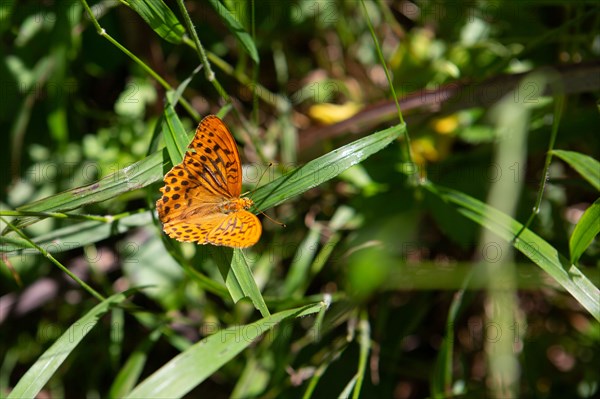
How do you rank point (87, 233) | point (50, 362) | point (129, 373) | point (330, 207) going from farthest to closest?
point (330, 207)
point (129, 373)
point (87, 233)
point (50, 362)

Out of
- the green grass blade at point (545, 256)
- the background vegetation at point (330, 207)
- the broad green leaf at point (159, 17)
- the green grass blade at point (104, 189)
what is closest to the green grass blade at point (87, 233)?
the background vegetation at point (330, 207)

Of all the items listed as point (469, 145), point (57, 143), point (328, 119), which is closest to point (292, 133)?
point (328, 119)

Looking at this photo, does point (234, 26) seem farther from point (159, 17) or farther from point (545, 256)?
point (545, 256)

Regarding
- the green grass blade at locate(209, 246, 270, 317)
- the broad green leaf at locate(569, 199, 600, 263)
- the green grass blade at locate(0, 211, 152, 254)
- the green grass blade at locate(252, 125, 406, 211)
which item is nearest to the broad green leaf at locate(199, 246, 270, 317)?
the green grass blade at locate(209, 246, 270, 317)

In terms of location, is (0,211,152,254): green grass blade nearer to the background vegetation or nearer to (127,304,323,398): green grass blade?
the background vegetation

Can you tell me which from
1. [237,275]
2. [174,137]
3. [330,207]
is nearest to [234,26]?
[174,137]

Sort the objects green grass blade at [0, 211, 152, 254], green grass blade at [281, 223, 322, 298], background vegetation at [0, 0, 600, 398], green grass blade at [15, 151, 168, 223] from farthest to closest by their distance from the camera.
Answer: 1. green grass blade at [281, 223, 322, 298]
2. background vegetation at [0, 0, 600, 398]
3. green grass blade at [0, 211, 152, 254]
4. green grass blade at [15, 151, 168, 223]

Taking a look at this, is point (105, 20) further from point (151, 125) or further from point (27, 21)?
point (151, 125)
